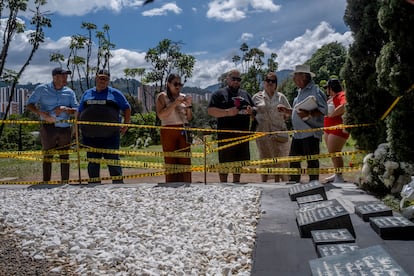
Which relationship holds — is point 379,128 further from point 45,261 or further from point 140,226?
point 45,261

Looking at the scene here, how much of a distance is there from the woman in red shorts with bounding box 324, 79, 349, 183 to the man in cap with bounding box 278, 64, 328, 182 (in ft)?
0.82

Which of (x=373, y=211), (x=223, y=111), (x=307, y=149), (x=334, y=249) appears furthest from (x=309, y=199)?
(x=223, y=111)

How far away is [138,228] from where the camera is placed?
404 centimetres

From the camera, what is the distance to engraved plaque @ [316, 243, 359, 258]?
290cm

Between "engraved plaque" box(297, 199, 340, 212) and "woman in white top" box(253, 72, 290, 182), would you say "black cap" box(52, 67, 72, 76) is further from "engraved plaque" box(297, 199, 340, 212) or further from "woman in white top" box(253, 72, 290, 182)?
"engraved plaque" box(297, 199, 340, 212)

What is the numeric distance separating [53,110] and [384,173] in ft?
16.0

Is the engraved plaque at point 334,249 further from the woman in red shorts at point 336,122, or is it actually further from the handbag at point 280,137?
the handbag at point 280,137

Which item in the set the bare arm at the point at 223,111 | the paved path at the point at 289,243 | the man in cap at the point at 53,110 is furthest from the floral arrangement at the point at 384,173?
the man in cap at the point at 53,110

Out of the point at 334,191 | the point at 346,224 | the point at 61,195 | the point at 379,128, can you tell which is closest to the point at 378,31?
the point at 379,128

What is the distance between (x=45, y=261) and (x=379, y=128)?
4294 millimetres

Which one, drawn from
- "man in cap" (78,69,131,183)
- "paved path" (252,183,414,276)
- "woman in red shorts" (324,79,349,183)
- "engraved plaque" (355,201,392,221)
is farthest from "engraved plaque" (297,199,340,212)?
"man in cap" (78,69,131,183)

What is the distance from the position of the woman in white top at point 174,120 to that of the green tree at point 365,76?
7.46 feet

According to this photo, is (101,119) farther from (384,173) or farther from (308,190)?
(384,173)

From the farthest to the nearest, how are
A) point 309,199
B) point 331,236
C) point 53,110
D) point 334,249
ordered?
1. point 53,110
2. point 309,199
3. point 331,236
4. point 334,249
